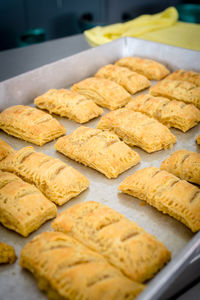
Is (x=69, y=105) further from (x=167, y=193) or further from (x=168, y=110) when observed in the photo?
(x=167, y=193)

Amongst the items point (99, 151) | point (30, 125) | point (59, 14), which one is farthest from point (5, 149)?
point (59, 14)

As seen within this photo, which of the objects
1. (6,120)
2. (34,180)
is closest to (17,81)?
(6,120)

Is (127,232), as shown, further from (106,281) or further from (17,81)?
(17,81)

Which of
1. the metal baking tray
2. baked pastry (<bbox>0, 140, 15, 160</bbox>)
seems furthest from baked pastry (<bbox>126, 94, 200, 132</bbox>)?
baked pastry (<bbox>0, 140, 15, 160</bbox>)

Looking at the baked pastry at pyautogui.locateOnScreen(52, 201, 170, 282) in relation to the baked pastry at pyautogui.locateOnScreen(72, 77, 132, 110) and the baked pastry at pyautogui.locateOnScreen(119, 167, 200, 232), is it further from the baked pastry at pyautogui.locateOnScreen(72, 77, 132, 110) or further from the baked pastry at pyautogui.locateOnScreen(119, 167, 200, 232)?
the baked pastry at pyautogui.locateOnScreen(72, 77, 132, 110)

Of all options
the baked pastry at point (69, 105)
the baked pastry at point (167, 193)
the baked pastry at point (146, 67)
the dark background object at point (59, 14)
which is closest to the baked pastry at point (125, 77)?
the baked pastry at point (146, 67)

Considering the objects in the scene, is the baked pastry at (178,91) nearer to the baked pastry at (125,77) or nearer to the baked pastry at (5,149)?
the baked pastry at (125,77)

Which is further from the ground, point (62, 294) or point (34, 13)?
point (34, 13)
